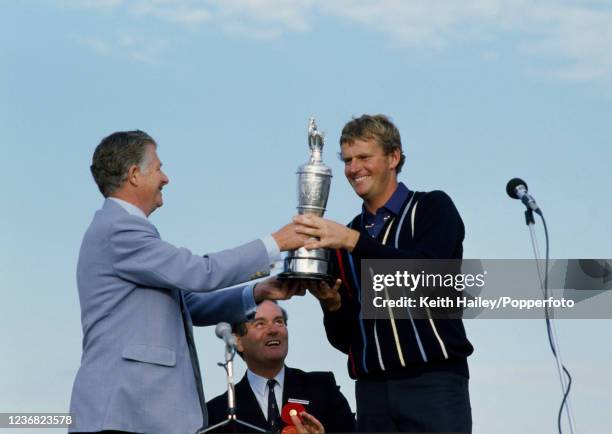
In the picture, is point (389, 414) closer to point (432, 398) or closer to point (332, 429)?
point (432, 398)

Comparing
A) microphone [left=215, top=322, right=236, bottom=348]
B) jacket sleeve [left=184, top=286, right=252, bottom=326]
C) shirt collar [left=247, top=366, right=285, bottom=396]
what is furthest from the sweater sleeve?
shirt collar [left=247, top=366, right=285, bottom=396]

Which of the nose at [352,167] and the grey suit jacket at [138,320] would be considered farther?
the nose at [352,167]

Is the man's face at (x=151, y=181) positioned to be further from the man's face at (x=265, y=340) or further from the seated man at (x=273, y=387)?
the man's face at (x=265, y=340)

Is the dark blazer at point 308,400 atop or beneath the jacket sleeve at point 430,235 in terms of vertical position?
beneath

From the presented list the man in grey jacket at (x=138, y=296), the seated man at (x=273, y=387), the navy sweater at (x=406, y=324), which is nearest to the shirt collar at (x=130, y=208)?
the man in grey jacket at (x=138, y=296)

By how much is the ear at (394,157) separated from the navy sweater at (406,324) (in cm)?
18

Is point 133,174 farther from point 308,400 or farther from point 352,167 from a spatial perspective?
point 308,400

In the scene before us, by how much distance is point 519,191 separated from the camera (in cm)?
611

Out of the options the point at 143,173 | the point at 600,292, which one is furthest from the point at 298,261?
the point at 600,292

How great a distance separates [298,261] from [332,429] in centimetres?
184

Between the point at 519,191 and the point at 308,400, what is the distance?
97.1 inches

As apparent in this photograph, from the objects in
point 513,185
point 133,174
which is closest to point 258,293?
point 133,174

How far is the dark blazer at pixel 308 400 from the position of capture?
25.5 ft

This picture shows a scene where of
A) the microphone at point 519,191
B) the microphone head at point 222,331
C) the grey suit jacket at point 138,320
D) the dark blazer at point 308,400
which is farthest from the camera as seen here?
the dark blazer at point 308,400
